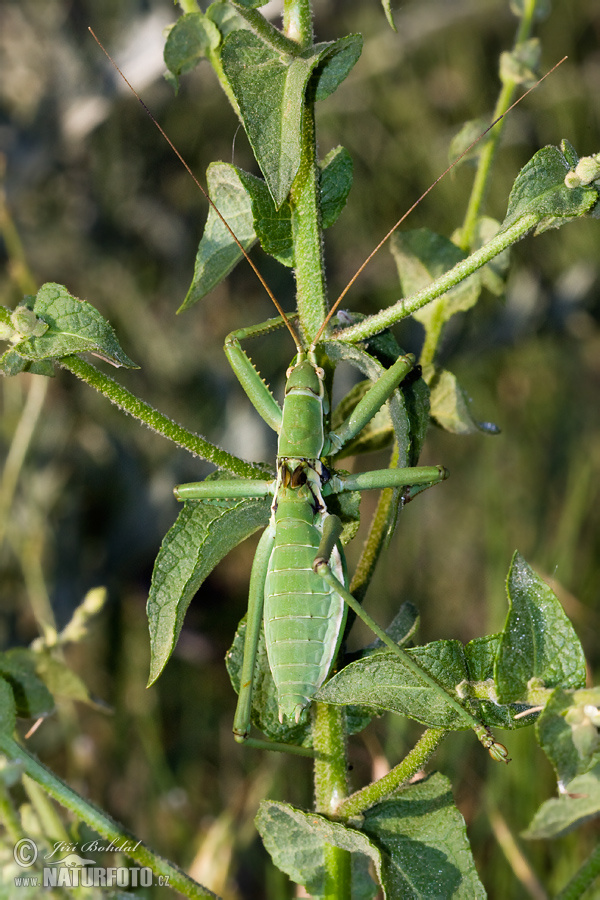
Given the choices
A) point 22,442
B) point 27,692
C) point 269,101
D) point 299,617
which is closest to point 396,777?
point 299,617

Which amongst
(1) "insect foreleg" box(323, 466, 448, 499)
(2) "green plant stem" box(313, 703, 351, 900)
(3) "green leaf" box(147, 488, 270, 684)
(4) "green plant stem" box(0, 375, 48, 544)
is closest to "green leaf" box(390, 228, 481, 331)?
(1) "insect foreleg" box(323, 466, 448, 499)

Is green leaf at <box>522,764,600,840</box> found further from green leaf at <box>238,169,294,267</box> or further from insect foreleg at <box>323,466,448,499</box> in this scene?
green leaf at <box>238,169,294,267</box>

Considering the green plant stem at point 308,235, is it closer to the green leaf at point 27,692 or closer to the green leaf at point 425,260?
the green leaf at point 425,260

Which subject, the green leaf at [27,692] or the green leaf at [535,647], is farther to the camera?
the green leaf at [27,692]

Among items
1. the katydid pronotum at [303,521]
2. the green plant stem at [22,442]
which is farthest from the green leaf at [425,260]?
the green plant stem at [22,442]

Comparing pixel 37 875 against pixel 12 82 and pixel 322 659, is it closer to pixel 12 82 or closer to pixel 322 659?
pixel 322 659

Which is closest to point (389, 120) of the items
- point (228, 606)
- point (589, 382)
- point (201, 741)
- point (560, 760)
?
point (589, 382)
